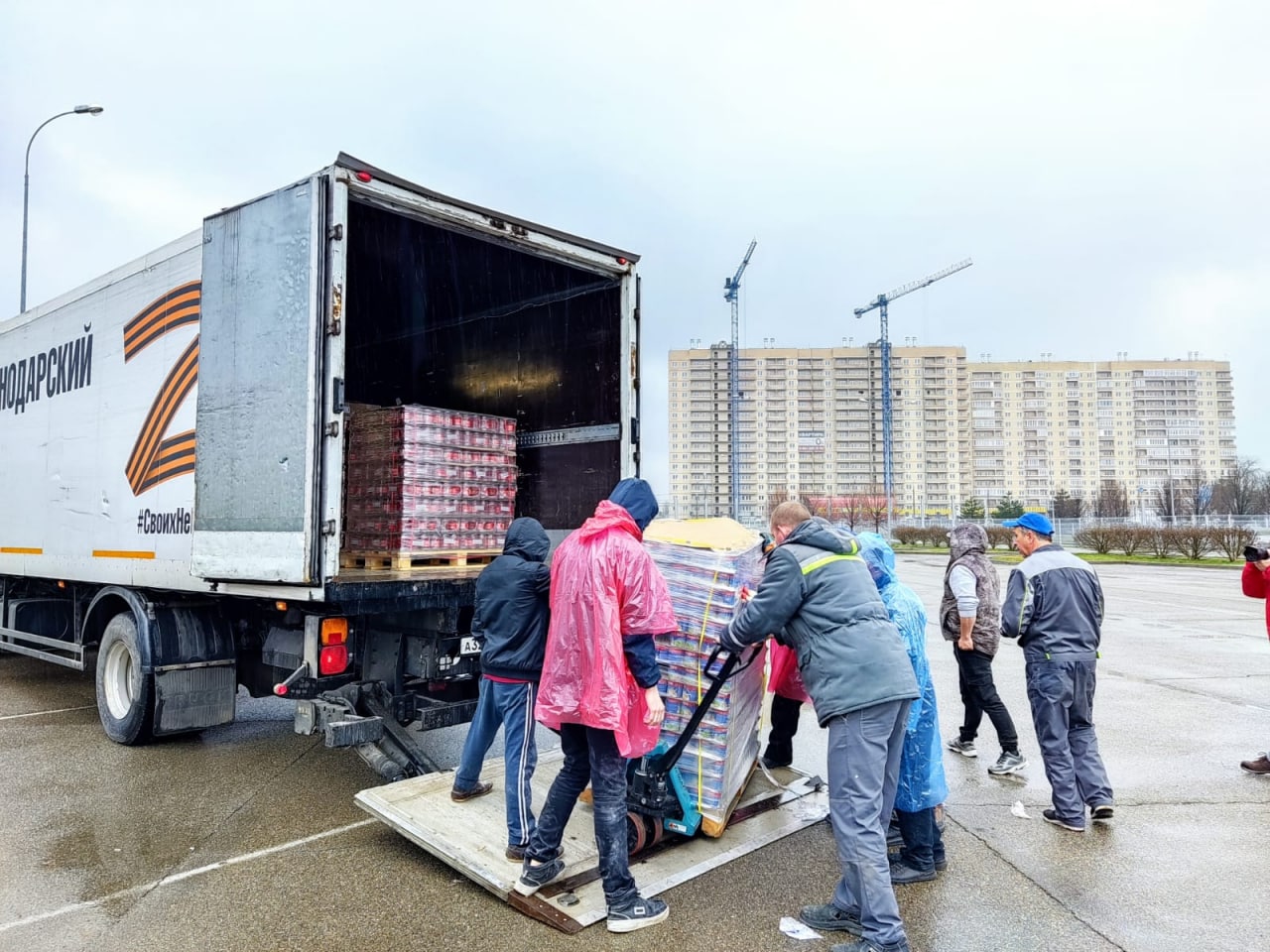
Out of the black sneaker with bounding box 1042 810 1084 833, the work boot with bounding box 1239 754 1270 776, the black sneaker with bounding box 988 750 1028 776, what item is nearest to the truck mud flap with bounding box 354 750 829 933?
the black sneaker with bounding box 1042 810 1084 833

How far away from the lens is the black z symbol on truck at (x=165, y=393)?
5.37 m

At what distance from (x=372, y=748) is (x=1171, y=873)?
13.6ft

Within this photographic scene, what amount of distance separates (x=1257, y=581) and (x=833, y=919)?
174 inches

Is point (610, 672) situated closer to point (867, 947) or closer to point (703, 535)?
point (703, 535)

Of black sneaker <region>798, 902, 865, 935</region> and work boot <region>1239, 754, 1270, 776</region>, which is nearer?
black sneaker <region>798, 902, 865, 935</region>

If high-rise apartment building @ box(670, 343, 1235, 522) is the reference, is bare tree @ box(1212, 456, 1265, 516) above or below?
below

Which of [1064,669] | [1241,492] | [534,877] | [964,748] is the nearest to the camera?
[534,877]

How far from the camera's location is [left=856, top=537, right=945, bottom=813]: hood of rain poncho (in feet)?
12.7

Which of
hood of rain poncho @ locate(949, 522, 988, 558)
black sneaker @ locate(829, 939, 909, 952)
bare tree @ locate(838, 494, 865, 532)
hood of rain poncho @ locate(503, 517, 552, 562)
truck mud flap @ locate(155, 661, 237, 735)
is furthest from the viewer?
bare tree @ locate(838, 494, 865, 532)

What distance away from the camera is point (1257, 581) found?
589 centimetres

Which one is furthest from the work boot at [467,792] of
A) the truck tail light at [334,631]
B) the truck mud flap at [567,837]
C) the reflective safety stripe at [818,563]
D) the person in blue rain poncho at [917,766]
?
the reflective safety stripe at [818,563]

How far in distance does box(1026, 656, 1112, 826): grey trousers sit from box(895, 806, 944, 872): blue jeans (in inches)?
41.3

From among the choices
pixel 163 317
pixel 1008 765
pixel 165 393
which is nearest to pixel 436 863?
pixel 165 393

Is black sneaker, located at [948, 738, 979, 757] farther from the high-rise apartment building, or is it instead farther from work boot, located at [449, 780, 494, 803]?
the high-rise apartment building
